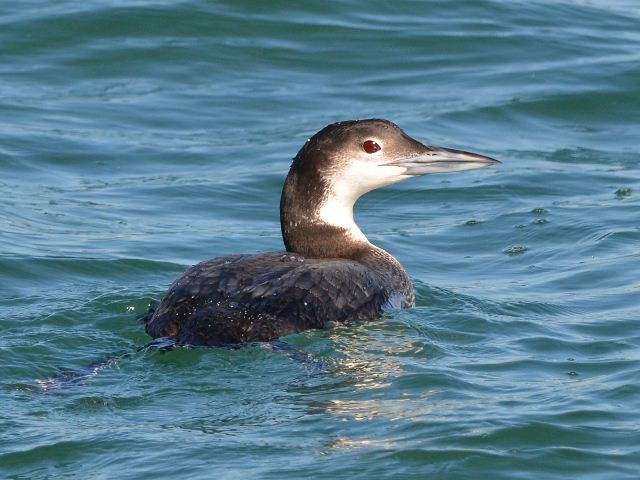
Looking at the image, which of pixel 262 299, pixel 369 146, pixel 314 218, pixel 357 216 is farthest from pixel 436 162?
pixel 357 216

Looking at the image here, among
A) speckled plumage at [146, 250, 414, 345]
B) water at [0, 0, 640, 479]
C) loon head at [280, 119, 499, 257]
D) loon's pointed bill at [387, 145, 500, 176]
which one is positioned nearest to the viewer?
water at [0, 0, 640, 479]

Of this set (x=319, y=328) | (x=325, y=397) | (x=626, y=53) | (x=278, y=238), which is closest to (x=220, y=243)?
(x=278, y=238)

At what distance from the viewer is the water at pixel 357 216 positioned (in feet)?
19.3

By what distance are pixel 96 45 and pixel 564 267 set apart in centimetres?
619

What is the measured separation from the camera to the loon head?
25.6 ft

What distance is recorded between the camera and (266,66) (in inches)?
537

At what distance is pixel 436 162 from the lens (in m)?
8.04

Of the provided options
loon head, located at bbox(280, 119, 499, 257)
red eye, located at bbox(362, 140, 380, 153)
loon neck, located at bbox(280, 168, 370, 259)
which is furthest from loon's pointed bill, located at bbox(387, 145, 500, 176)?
loon neck, located at bbox(280, 168, 370, 259)

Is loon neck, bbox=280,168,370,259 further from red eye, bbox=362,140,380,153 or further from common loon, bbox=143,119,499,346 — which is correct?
red eye, bbox=362,140,380,153

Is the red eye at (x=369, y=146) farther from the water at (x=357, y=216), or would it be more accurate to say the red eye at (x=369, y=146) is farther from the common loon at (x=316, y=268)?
the water at (x=357, y=216)

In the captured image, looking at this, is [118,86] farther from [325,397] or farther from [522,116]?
[325,397]

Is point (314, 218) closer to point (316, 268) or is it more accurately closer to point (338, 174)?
point (338, 174)

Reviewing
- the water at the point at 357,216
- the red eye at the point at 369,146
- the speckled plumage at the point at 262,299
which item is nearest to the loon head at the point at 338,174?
the red eye at the point at 369,146

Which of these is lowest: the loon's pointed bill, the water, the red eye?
the water
